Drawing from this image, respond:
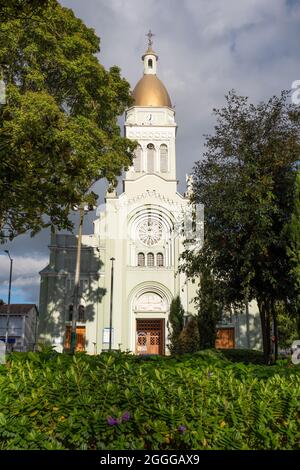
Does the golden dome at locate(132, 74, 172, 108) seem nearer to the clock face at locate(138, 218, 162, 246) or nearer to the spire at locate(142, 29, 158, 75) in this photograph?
the spire at locate(142, 29, 158, 75)

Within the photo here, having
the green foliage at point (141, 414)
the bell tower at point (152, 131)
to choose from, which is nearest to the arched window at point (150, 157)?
the bell tower at point (152, 131)

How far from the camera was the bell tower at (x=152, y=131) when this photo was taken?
44562 millimetres

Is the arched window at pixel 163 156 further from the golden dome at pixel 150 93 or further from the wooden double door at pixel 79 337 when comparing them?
the wooden double door at pixel 79 337

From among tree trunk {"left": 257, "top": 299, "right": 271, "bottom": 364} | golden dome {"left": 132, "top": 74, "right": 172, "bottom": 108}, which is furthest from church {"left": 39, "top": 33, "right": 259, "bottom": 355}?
tree trunk {"left": 257, "top": 299, "right": 271, "bottom": 364}

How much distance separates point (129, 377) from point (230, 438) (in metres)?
1.17

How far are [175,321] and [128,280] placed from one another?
5564mm

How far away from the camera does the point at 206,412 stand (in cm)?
419

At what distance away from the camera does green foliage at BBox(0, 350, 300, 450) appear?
407 centimetres

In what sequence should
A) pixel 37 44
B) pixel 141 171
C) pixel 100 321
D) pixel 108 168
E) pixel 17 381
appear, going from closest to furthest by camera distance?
pixel 17 381, pixel 37 44, pixel 108 168, pixel 100 321, pixel 141 171

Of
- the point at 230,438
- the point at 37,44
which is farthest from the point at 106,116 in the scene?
the point at 230,438

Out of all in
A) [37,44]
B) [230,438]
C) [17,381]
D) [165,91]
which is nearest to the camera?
[230,438]

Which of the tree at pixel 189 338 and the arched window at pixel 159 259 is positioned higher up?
the arched window at pixel 159 259

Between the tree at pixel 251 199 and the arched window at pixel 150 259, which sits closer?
the tree at pixel 251 199

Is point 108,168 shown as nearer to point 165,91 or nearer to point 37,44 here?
point 37,44
